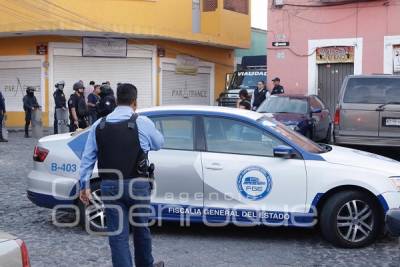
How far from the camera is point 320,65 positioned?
20078mm

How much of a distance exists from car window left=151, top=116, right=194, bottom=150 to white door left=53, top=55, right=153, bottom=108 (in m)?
18.0

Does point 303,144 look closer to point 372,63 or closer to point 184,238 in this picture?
point 184,238

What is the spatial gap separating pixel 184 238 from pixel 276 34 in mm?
14803

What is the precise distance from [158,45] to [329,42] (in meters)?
8.56

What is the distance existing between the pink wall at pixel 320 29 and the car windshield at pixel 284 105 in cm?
508

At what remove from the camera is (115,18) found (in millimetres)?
24141

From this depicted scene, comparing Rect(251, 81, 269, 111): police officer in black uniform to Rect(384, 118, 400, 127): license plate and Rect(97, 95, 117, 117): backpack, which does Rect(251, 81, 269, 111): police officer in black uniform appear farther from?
Rect(384, 118, 400, 127): license plate

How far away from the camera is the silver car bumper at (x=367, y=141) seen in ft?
38.2

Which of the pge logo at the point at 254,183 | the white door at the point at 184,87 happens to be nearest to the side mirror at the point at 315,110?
the pge logo at the point at 254,183

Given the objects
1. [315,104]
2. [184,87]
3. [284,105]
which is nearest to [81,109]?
[284,105]

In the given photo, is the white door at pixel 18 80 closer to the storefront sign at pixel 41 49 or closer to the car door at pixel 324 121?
the storefront sign at pixel 41 49

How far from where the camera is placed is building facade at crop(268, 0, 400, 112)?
18.8m

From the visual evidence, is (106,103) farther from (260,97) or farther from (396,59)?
(396,59)

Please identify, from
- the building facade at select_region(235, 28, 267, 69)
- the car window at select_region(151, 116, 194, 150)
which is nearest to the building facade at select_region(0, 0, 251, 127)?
the building facade at select_region(235, 28, 267, 69)
